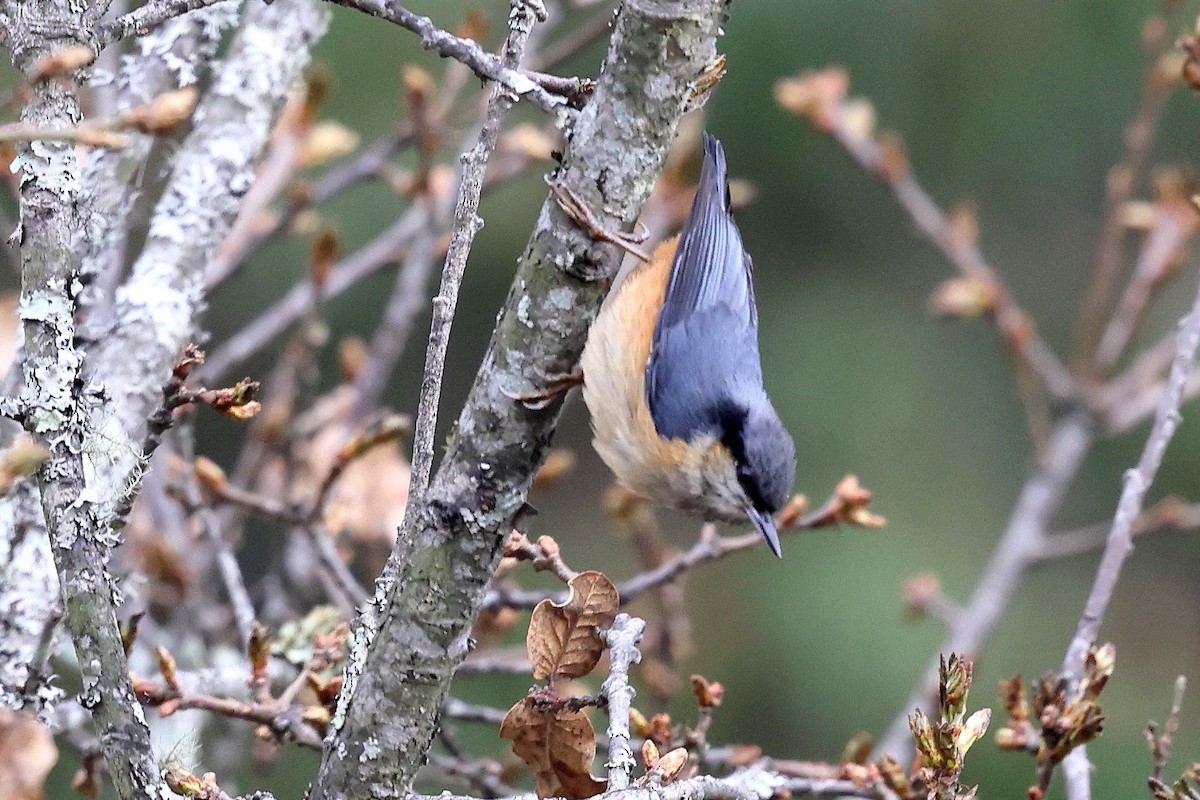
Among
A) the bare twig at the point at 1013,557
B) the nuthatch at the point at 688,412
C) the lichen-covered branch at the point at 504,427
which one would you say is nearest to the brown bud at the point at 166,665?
the lichen-covered branch at the point at 504,427

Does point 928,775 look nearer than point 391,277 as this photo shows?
Yes

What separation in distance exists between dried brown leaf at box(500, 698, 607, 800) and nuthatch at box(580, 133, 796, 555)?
930 mm

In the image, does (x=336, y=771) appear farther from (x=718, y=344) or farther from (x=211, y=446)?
(x=211, y=446)

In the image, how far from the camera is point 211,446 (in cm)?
548

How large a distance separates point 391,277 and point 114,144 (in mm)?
4483

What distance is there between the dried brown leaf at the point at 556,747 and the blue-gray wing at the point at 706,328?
1065 millimetres

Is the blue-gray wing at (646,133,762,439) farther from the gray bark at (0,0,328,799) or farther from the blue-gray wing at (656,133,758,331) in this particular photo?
the gray bark at (0,0,328,799)

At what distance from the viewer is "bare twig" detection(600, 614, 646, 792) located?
4.08 feet

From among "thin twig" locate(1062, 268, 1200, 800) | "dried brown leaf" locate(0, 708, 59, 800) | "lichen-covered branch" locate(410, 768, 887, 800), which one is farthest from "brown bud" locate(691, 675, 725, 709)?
"dried brown leaf" locate(0, 708, 59, 800)

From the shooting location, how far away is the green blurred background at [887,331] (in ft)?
16.3

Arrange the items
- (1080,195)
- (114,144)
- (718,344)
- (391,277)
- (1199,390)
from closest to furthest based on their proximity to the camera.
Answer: (114,144)
(718,344)
(1199,390)
(391,277)
(1080,195)

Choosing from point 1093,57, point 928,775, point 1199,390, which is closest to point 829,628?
point 1199,390

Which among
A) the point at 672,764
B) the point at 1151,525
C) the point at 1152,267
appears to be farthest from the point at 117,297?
the point at 1152,267

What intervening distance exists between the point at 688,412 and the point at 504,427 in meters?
1.04
